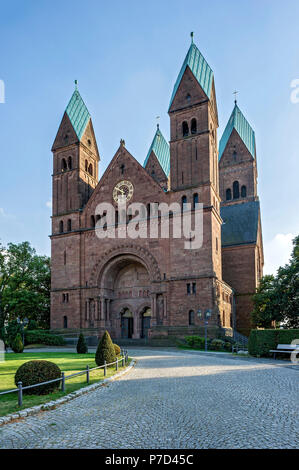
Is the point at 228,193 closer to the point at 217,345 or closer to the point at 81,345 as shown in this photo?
the point at 217,345

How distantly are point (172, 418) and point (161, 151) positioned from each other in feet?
203

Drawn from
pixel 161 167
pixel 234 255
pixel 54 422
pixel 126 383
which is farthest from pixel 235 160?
pixel 54 422

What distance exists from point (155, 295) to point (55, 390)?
2697cm

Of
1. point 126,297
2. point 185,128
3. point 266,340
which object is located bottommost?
point 266,340

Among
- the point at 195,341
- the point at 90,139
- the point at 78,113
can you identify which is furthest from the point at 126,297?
the point at 78,113

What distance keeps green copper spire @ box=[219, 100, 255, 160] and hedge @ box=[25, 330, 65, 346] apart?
39.9 metres

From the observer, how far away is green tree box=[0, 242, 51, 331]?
48406 millimetres

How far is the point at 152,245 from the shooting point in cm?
3984

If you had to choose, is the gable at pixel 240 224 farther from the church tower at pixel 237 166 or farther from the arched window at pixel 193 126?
the arched window at pixel 193 126

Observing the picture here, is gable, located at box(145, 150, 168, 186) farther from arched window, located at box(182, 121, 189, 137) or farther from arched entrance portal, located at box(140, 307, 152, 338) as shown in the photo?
arched entrance portal, located at box(140, 307, 152, 338)

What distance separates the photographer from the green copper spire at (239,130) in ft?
212

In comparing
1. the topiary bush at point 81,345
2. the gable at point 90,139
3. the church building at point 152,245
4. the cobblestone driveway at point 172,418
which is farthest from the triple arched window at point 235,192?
the cobblestone driveway at point 172,418

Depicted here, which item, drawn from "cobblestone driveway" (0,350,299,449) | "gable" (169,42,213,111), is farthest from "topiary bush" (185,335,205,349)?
"gable" (169,42,213,111)

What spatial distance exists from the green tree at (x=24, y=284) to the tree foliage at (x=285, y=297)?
26908mm
